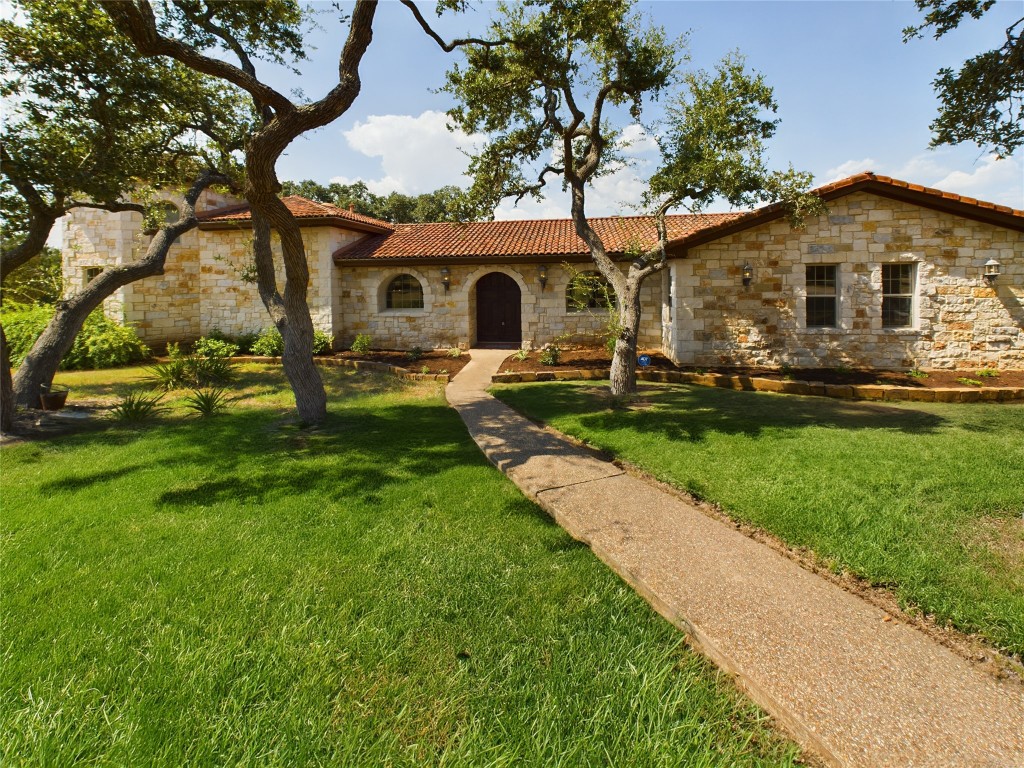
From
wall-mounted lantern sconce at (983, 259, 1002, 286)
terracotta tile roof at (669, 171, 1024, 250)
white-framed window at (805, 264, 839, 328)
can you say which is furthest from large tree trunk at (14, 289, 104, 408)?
wall-mounted lantern sconce at (983, 259, 1002, 286)

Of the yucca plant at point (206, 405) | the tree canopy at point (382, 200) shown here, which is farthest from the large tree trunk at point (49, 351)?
the tree canopy at point (382, 200)

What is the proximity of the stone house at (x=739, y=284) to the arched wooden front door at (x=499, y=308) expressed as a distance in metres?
1.43

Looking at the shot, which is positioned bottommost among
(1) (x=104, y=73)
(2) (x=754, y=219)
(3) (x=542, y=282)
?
(3) (x=542, y=282)

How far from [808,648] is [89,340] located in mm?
16930

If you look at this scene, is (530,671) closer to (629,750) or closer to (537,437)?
(629,750)

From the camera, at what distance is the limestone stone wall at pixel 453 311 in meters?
14.4

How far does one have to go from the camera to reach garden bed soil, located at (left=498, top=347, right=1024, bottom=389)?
9.78 m

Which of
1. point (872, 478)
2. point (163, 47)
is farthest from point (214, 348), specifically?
point (872, 478)

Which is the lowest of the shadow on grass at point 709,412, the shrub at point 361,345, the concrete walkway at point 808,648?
the concrete walkway at point 808,648

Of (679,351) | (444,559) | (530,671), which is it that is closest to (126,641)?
(444,559)

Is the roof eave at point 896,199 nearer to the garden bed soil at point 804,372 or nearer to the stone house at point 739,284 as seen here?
the stone house at point 739,284

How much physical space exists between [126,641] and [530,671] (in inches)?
78.9

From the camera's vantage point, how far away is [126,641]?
96.8 inches

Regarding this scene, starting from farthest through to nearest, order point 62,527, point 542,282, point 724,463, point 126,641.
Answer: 1. point 542,282
2. point 724,463
3. point 62,527
4. point 126,641
